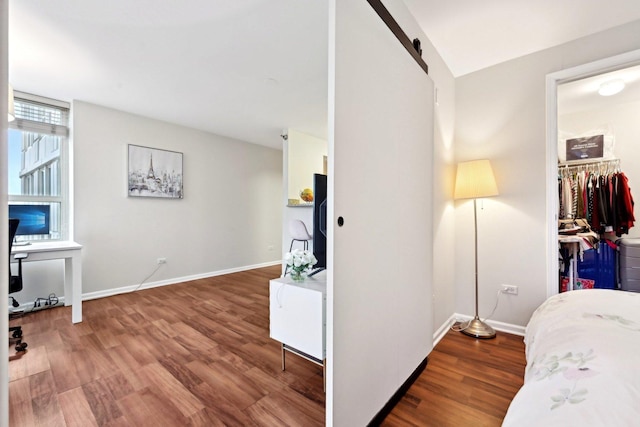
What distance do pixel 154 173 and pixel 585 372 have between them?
184 inches

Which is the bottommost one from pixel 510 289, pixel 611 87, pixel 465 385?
pixel 465 385

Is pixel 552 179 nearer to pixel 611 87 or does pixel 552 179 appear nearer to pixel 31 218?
pixel 611 87

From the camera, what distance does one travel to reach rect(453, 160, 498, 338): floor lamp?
2.27 m

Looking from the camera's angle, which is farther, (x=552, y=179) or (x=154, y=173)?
(x=154, y=173)

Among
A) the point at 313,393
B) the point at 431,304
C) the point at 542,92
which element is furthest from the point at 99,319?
the point at 542,92

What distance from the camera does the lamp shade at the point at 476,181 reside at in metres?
2.26

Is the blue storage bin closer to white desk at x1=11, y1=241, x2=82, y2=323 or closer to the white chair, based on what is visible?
the white chair

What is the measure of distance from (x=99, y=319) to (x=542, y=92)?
4805 millimetres

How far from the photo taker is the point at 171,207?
4.15 m

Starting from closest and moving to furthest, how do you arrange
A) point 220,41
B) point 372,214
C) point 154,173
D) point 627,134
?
point 372,214
point 220,41
point 627,134
point 154,173

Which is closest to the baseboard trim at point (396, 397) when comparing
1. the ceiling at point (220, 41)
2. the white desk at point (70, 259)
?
the ceiling at point (220, 41)

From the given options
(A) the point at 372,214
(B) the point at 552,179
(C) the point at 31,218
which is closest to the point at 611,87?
(B) the point at 552,179

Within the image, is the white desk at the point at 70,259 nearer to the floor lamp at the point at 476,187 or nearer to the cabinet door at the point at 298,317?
the cabinet door at the point at 298,317

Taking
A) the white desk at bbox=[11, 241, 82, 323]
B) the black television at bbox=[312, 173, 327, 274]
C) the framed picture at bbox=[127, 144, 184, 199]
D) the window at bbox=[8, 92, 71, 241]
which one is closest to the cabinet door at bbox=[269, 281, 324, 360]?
the black television at bbox=[312, 173, 327, 274]
